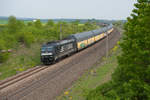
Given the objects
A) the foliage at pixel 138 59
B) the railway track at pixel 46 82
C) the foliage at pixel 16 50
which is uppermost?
the foliage at pixel 138 59

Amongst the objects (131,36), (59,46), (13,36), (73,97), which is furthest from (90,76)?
(13,36)

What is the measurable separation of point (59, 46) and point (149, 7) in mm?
21135

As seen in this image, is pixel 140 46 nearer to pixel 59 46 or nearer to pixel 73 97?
pixel 73 97

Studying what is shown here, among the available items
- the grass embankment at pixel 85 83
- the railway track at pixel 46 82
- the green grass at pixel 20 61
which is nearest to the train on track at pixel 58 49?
the railway track at pixel 46 82

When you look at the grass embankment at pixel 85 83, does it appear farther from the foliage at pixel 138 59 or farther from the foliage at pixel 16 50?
the foliage at pixel 16 50

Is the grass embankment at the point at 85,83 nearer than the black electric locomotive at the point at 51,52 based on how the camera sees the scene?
Yes

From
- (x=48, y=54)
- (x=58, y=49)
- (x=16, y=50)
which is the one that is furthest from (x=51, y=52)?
(x=16, y=50)

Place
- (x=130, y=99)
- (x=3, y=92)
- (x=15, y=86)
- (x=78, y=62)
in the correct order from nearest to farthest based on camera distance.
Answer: (x=130, y=99) < (x=3, y=92) < (x=15, y=86) < (x=78, y=62)

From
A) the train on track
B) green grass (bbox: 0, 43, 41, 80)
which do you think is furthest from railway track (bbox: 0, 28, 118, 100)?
green grass (bbox: 0, 43, 41, 80)

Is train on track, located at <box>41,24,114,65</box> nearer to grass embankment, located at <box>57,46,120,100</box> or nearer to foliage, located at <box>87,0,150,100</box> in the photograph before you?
grass embankment, located at <box>57,46,120,100</box>

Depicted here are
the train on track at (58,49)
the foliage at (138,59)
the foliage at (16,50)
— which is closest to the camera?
the foliage at (138,59)

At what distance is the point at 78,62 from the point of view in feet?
89.3

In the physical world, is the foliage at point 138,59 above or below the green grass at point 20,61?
above

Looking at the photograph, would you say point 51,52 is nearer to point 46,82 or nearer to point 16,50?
point 46,82
